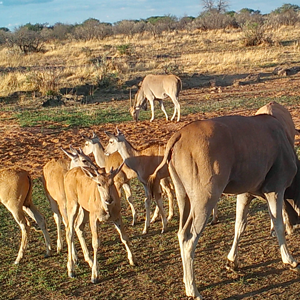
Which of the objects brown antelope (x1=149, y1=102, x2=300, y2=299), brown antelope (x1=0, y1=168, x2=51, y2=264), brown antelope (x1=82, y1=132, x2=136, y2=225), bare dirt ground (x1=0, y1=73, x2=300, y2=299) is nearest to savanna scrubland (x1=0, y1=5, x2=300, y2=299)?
bare dirt ground (x1=0, y1=73, x2=300, y2=299)

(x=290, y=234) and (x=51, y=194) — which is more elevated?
(x=51, y=194)

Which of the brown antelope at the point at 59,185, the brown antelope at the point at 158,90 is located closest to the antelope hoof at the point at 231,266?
the brown antelope at the point at 59,185

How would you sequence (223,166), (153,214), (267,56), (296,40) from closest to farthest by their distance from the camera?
(223,166) < (153,214) < (267,56) < (296,40)

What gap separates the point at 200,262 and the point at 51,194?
2309mm

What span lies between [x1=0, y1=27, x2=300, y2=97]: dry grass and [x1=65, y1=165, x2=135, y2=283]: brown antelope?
14.0 metres

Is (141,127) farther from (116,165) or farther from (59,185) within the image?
(59,185)

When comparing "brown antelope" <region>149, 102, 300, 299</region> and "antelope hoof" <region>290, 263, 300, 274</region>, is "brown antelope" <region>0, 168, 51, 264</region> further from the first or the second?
"antelope hoof" <region>290, 263, 300, 274</region>

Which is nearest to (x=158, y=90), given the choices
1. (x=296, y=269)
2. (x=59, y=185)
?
(x=59, y=185)

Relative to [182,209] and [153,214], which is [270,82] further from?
[182,209]

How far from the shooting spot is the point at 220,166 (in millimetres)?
4629

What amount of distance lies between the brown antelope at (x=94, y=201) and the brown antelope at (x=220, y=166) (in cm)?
92

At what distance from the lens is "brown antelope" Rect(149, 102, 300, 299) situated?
4652 mm

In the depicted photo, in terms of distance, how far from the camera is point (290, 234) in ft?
20.9

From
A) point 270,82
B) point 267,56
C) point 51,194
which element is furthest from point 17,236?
point 267,56
